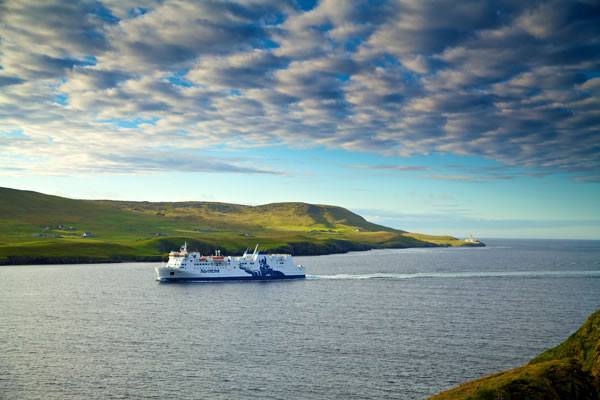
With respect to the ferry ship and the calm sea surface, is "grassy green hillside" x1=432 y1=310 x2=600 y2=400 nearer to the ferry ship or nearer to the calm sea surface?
the calm sea surface

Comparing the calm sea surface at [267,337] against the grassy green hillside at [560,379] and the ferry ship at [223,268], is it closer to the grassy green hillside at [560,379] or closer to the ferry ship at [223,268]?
the ferry ship at [223,268]

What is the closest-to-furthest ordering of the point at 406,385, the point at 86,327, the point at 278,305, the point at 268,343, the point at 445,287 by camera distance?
the point at 406,385
the point at 268,343
the point at 86,327
the point at 278,305
the point at 445,287

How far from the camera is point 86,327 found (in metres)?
61.4

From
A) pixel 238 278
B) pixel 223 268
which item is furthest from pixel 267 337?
pixel 223 268

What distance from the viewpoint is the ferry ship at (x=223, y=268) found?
114938 millimetres

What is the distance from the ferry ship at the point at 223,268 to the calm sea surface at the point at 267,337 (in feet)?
26.6

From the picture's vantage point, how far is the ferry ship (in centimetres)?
11494

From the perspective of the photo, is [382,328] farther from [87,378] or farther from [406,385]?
[87,378]

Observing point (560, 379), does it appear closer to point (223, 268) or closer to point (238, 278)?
point (238, 278)

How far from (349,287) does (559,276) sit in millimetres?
66444

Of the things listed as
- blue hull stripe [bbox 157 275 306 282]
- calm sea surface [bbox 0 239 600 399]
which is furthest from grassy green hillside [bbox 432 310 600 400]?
blue hull stripe [bbox 157 275 306 282]

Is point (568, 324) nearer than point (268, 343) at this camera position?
No

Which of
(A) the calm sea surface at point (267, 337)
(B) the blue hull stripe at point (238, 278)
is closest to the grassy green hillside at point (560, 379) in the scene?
(A) the calm sea surface at point (267, 337)

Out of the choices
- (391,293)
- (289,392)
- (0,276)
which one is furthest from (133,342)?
(0,276)
